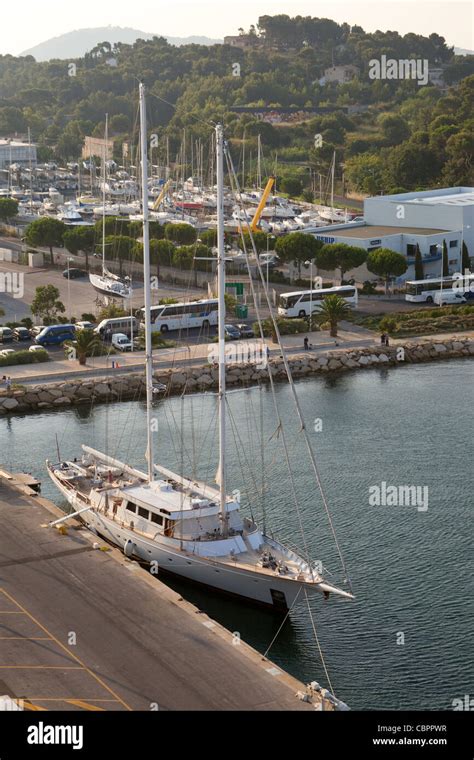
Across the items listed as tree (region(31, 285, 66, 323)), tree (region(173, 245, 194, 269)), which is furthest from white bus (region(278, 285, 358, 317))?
tree (region(31, 285, 66, 323))

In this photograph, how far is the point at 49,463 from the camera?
32.3 metres

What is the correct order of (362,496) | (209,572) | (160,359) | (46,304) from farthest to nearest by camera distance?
(46,304) → (160,359) → (362,496) → (209,572)

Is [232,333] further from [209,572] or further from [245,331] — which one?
[209,572]

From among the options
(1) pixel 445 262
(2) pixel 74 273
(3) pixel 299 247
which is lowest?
(2) pixel 74 273

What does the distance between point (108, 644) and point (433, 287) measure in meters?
36.9

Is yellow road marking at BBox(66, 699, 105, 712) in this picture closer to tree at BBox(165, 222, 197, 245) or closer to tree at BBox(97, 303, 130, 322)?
tree at BBox(97, 303, 130, 322)

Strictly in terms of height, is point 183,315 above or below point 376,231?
below

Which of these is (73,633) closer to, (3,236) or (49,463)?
(49,463)

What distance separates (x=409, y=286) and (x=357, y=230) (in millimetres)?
8691

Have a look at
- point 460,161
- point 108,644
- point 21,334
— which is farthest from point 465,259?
point 108,644

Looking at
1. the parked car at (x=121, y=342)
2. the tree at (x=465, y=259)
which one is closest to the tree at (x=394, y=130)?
the tree at (x=465, y=259)

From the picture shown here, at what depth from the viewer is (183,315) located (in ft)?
160

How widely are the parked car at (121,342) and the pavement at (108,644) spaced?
761 inches
